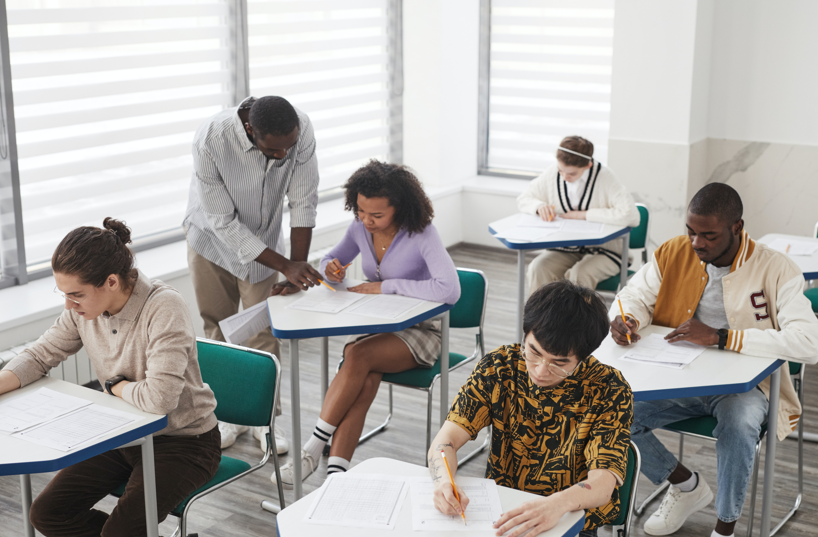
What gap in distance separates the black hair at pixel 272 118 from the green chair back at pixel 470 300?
0.92m

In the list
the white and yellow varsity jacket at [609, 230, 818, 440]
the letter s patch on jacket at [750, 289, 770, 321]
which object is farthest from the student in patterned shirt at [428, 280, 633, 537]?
the letter s patch on jacket at [750, 289, 770, 321]

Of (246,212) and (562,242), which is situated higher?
(246,212)

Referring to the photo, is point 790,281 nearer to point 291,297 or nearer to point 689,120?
point 291,297

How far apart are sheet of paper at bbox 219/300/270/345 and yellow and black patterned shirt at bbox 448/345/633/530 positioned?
137 cm

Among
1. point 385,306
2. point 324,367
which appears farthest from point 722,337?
point 324,367

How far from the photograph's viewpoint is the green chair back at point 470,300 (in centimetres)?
347

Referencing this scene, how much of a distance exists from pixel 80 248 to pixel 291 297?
1.16 m

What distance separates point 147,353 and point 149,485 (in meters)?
0.36

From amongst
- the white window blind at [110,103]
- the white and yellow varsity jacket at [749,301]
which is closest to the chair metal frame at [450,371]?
the white and yellow varsity jacket at [749,301]

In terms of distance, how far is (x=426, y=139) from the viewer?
6.80m

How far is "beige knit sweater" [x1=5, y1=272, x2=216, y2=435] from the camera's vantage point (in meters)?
2.27

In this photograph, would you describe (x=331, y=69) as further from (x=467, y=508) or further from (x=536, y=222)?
(x=467, y=508)

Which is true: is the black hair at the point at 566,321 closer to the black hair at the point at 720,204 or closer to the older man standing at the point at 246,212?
the black hair at the point at 720,204

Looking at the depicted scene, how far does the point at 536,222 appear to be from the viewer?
15.0 feet
